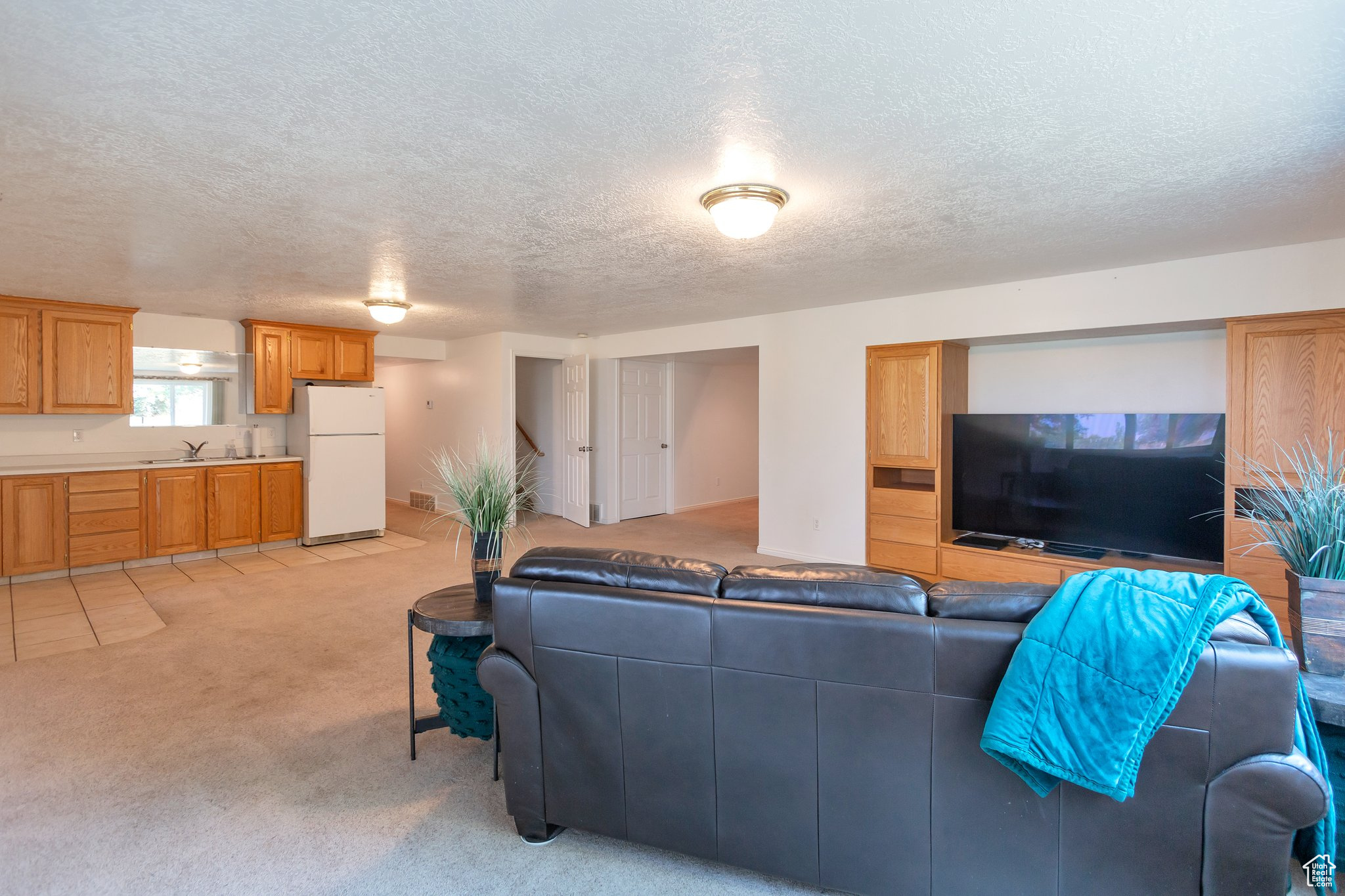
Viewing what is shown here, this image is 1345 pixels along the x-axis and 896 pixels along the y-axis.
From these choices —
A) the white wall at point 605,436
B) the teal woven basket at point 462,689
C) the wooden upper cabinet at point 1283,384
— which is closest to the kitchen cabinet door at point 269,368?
the white wall at point 605,436

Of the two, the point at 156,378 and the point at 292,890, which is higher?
the point at 156,378

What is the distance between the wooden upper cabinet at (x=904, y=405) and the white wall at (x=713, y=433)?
141 inches

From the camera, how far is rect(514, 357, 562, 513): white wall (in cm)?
817

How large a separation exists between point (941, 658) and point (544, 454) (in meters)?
7.38

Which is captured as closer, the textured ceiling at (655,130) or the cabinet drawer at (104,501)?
the textured ceiling at (655,130)

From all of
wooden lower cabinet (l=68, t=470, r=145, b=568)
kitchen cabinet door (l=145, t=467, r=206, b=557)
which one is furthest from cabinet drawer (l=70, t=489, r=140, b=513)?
kitchen cabinet door (l=145, t=467, r=206, b=557)

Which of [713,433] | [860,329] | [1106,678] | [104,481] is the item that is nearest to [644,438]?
[713,433]

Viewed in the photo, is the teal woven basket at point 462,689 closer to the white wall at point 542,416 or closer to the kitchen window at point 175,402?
the kitchen window at point 175,402

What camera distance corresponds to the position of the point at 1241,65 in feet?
5.81

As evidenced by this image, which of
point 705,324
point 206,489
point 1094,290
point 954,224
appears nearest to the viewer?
point 954,224

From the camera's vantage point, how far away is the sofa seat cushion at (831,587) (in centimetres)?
159

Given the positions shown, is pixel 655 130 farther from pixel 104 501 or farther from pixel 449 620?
pixel 104 501

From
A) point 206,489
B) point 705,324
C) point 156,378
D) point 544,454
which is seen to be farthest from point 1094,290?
point 156,378

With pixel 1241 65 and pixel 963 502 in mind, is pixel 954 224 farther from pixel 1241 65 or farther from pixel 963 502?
pixel 963 502
